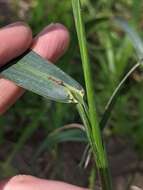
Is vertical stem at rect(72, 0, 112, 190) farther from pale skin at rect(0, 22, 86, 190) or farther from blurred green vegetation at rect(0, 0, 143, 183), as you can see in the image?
blurred green vegetation at rect(0, 0, 143, 183)

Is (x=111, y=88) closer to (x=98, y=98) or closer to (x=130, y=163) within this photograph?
(x=98, y=98)

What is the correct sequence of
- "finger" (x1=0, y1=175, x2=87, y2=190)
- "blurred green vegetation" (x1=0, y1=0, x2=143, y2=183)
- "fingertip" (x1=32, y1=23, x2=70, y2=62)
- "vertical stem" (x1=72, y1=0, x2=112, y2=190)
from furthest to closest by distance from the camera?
"blurred green vegetation" (x1=0, y1=0, x2=143, y2=183) → "fingertip" (x1=32, y1=23, x2=70, y2=62) → "finger" (x1=0, y1=175, x2=87, y2=190) → "vertical stem" (x1=72, y1=0, x2=112, y2=190)

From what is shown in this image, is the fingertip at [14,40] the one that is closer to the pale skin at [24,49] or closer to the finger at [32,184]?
the pale skin at [24,49]

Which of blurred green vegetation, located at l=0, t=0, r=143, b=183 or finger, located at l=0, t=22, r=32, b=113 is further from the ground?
finger, located at l=0, t=22, r=32, b=113

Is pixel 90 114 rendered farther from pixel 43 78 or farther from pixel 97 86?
pixel 97 86

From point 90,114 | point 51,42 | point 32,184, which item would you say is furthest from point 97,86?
point 90,114

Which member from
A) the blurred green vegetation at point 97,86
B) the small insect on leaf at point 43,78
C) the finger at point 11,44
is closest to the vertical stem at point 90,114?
the small insect on leaf at point 43,78

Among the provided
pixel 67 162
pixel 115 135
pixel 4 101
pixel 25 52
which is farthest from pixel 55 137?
pixel 115 135

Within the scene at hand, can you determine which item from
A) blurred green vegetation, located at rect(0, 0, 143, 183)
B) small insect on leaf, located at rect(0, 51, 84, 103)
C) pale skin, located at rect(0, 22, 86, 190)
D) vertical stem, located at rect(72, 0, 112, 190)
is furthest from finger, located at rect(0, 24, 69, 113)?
blurred green vegetation, located at rect(0, 0, 143, 183)
